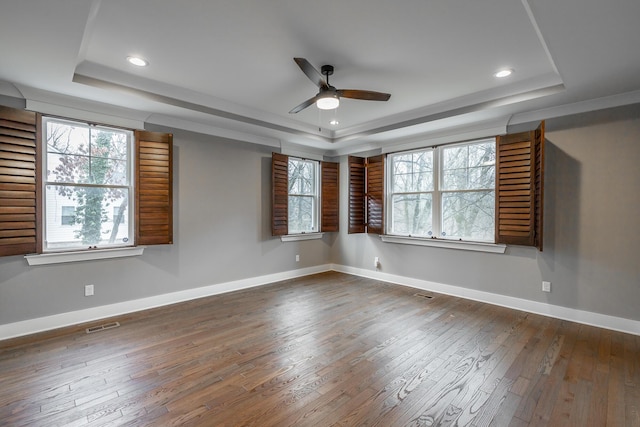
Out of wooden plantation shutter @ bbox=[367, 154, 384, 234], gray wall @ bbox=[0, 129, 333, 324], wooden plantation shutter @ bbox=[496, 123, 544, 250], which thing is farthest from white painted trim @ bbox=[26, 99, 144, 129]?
wooden plantation shutter @ bbox=[496, 123, 544, 250]

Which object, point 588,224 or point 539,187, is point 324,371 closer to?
point 539,187

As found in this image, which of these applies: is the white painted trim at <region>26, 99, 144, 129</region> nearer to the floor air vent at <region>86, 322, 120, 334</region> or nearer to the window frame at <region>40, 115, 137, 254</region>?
the window frame at <region>40, 115, 137, 254</region>

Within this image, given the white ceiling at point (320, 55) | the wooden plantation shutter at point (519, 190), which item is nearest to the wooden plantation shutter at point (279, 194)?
the white ceiling at point (320, 55)

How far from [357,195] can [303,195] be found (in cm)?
103

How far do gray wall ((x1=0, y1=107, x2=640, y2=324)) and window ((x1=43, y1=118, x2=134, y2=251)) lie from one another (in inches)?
13.3

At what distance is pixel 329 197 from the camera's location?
5953 millimetres

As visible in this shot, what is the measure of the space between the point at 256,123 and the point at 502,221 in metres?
3.62

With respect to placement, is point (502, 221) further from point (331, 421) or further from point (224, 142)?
point (224, 142)

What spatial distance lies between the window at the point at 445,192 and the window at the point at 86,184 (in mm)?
4107

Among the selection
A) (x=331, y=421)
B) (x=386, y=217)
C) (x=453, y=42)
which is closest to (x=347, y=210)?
(x=386, y=217)

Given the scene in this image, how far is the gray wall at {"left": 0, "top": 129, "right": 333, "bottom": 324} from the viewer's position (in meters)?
3.15

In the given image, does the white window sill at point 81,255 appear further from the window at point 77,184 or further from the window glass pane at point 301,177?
the window glass pane at point 301,177

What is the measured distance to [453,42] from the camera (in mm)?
2475

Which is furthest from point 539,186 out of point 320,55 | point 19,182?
point 19,182
